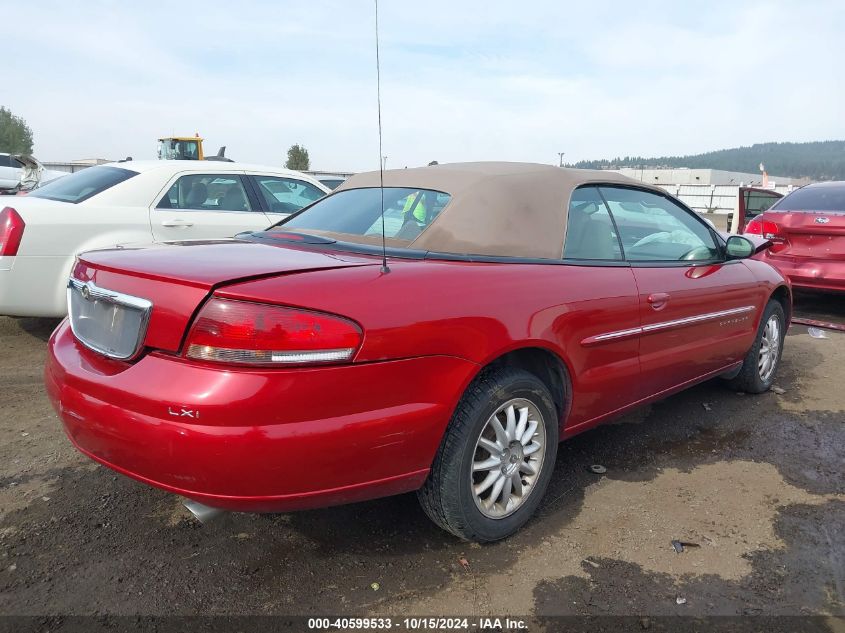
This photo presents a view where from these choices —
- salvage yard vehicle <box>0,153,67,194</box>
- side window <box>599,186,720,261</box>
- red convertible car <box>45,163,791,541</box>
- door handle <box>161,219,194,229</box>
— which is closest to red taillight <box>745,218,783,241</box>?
side window <box>599,186,720,261</box>

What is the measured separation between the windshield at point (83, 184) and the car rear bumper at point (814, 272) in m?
5.85

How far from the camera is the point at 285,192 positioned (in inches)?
253

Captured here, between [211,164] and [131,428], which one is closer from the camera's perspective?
[131,428]

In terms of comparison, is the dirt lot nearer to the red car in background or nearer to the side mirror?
the side mirror

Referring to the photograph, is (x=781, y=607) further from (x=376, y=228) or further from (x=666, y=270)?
(x=376, y=228)

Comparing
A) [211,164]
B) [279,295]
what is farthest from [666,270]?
[211,164]

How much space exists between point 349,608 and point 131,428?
92 cm

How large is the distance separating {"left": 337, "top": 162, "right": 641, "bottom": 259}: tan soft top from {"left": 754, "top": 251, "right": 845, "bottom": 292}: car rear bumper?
4.17 m

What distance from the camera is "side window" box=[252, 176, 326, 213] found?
20.4 feet

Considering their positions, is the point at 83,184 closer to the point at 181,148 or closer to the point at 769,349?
the point at 769,349

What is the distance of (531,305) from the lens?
251 cm

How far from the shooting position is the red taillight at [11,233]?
15.3ft

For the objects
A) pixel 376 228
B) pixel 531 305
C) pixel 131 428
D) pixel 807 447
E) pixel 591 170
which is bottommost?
pixel 807 447

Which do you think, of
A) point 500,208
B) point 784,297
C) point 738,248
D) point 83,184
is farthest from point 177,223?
point 784,297
